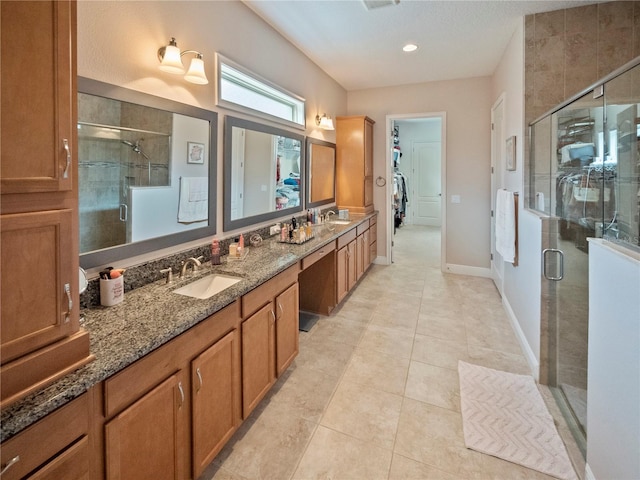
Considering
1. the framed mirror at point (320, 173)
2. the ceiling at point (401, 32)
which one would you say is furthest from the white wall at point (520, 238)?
the framed mirror at point (320, 173)

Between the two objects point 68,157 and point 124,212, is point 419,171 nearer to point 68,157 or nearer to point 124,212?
point 124,212

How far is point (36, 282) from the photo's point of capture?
0.89 m

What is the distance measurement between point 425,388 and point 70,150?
2.34 metres

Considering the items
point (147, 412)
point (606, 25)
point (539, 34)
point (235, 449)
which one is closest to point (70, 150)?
point (147, 412)

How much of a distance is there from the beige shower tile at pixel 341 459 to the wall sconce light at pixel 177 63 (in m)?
2.18

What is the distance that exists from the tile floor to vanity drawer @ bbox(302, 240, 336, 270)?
0.75m

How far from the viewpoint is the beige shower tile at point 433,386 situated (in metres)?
→ 2.13

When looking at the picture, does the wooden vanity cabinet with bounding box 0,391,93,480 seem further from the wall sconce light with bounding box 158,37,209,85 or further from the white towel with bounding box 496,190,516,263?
the white towel with bounding box 496,190,516,263

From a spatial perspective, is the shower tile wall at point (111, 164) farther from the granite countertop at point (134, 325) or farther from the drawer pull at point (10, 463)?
the drawer pull at point (10, 463)

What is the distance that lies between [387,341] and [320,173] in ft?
7.45

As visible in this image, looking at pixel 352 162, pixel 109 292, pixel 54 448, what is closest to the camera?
pixel 54 448

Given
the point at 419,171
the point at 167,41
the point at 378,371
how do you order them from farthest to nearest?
1. the point at 419,171
2. the point at 378,371
3. the point at 167,41

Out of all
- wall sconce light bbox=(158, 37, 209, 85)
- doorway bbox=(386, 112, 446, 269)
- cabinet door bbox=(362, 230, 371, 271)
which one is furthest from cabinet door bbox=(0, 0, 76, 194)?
doorway bbox=(386, 112, 446, 269)

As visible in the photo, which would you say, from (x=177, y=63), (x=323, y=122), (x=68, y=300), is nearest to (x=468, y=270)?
(x=323, y=122)
